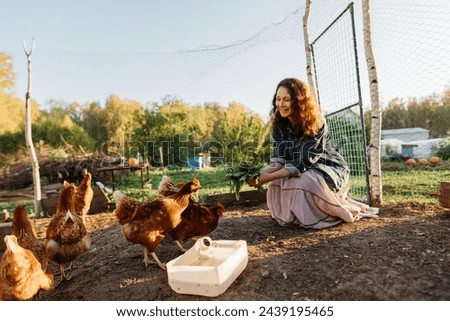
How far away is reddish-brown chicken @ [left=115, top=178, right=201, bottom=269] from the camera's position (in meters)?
2.05

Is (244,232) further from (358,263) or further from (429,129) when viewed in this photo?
(429,129)

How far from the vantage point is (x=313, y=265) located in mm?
1819

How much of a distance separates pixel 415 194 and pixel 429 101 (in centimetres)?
1176

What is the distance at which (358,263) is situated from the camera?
179 centimetres

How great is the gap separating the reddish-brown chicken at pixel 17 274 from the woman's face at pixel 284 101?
206 cm

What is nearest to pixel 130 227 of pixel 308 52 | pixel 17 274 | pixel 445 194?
pixel 17 274

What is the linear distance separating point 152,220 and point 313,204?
130 centimetres

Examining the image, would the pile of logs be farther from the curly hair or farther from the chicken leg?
the curly hair

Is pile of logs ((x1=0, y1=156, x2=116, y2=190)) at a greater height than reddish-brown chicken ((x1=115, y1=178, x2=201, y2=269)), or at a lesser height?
greater

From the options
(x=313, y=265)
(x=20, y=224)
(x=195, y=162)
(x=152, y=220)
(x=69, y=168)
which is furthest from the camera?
(x=195, y=162)

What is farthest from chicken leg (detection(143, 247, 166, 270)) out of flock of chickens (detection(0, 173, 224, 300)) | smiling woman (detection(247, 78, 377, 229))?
smiling woman (detection(247, 78, 377, 229))

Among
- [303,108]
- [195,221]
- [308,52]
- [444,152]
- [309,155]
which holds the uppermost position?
[308,52]

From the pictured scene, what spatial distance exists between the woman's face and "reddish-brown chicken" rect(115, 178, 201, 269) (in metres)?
1.06

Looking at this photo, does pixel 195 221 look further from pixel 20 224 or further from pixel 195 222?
pixel 20 224
